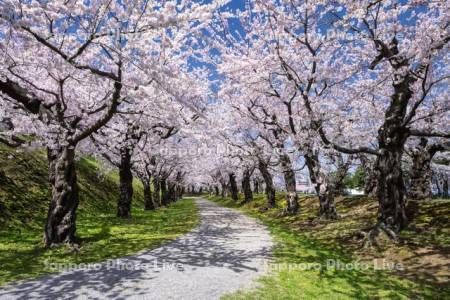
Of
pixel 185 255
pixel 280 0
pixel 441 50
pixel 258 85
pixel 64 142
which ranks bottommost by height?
pixel 185 255

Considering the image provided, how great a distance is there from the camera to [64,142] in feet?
39.9

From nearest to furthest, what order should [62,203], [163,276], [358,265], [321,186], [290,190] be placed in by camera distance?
[163,276], [358,265], [62,203], [321,186], [290,190]

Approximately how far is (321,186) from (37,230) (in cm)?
1423

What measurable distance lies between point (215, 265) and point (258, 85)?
11.4 metres

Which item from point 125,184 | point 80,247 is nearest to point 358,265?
point 80,247

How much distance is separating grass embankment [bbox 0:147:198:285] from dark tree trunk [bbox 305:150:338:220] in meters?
7.65

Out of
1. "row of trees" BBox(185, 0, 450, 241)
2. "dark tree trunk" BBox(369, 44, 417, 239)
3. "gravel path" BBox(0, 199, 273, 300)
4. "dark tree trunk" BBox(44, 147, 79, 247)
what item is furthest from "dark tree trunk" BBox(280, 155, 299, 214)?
"dark tree trunk" BBox(44, 147, 79, 247)

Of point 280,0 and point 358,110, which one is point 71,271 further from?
point 358,110

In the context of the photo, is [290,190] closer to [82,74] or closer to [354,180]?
[82,74]

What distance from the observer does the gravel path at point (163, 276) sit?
7141 mm

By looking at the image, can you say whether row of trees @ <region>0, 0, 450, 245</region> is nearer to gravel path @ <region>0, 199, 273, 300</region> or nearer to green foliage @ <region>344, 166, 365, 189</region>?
gravel path @ <region>0, 199, 273, 300</region>

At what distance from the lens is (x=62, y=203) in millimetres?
12539

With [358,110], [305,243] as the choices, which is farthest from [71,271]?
[358,110]

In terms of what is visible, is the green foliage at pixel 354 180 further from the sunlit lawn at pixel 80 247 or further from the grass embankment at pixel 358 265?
the sunlit lawn at pixel 80 247
